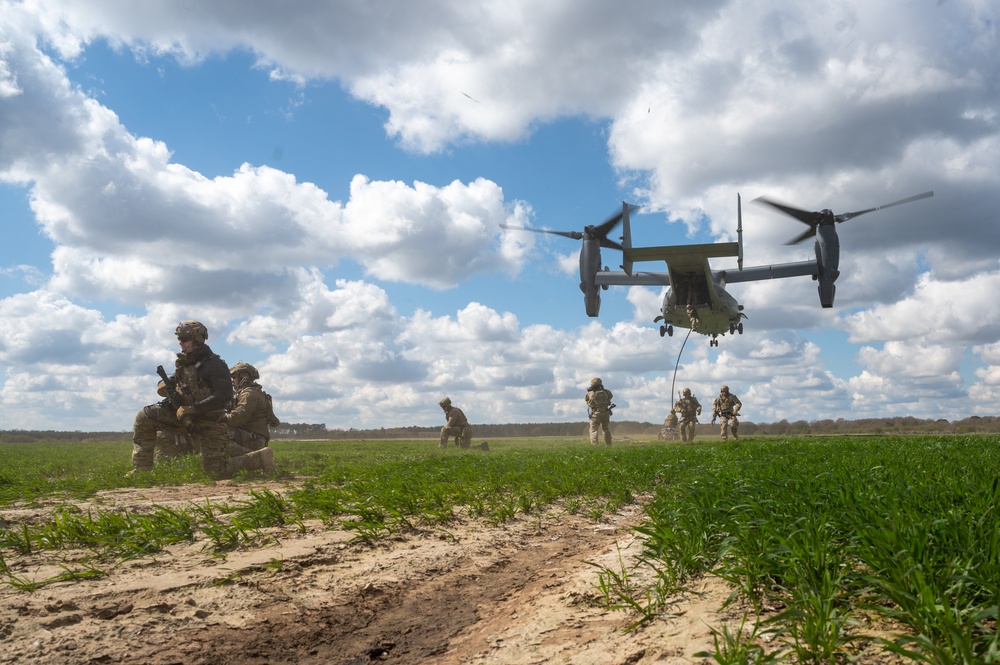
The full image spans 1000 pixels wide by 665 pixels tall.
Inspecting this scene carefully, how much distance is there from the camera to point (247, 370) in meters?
11.2

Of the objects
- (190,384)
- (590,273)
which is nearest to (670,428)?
(590,273)

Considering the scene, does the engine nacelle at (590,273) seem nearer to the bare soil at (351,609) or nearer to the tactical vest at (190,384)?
the tactical vest at (190,384)

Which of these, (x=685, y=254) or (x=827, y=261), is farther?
(x=827, y=261)

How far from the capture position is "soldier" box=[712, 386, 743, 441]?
79.9 feet

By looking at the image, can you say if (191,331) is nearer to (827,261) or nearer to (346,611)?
(346,611)

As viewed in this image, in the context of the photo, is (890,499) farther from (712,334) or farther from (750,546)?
(712,334)

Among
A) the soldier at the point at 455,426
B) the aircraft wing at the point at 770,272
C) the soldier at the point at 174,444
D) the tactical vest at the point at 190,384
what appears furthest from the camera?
the aircraft wing at the point at 770,272

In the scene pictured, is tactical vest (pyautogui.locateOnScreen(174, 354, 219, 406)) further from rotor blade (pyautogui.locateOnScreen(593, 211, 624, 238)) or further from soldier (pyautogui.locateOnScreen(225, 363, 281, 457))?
rotor blade (pyautogui.locateOnScreen(593, 211, 624, 238))

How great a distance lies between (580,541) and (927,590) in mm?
3165

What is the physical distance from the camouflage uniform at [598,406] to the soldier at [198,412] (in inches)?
605

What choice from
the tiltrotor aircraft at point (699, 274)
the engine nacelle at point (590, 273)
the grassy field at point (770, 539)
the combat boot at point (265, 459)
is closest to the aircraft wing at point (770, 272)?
the tiltrotor aircraft at point (699, 274)

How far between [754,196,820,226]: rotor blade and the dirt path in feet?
84.4

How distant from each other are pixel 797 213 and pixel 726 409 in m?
9.42

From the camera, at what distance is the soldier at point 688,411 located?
26.4 meters
